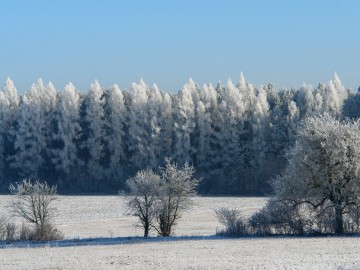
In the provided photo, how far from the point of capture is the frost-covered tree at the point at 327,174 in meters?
43.5

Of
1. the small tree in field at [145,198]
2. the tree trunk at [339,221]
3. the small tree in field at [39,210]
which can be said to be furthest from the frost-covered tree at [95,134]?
the tree trunk at [339,221]

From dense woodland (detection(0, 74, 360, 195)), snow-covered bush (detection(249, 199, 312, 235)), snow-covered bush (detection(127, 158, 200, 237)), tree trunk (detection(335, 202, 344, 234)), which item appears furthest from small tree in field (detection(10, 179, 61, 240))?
dense woodland (detection(0, 74, 360, 195))

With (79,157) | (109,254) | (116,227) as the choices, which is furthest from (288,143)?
(109,254)

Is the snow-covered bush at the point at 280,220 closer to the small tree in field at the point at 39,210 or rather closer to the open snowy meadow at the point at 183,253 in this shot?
the open snowy meadow at the point at 183,253

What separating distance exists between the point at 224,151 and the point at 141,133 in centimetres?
1205

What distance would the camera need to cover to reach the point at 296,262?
26.9m

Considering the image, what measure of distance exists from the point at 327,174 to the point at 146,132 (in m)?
57.5

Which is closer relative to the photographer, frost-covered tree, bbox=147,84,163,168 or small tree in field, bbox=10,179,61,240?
small tree in field, bbox=10,179,61,240

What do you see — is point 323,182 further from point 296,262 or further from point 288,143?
point 288,143

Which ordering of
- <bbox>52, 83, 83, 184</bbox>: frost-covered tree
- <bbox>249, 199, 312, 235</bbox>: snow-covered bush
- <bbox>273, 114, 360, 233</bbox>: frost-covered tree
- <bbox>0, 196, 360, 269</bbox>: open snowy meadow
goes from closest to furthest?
<bbox>0, 196, 360, 269</bbox>: open snowy meadow → <bbox>273, 114, 360, 233</bbox>: frost-covered tree → <bbox>249, 199, 312, 235</bbox>: snow-covered bush → <bbox>52, 83, 83, 184</bbox>: frost-covered tree

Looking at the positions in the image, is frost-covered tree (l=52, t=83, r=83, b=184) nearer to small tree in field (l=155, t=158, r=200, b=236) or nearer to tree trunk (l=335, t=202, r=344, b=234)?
small tree in field (l=155, t=158, r=200, b=236)

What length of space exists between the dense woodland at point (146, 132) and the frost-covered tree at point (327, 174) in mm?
48201

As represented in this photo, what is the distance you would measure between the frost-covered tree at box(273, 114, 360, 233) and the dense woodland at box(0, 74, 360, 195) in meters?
48.2

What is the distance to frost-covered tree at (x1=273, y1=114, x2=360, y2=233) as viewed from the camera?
143 ft
